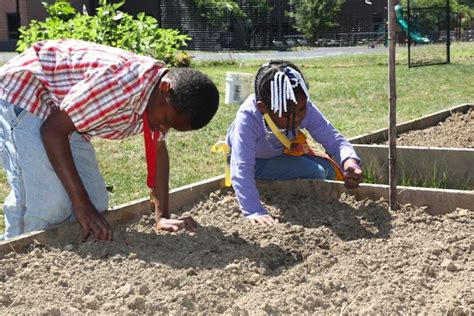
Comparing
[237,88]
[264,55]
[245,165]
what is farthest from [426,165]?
[264,55]

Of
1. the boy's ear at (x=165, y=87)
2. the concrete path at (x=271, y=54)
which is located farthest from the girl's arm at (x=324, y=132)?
the concrete path at (x=271, y=54)

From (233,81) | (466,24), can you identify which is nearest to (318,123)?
(233,81)

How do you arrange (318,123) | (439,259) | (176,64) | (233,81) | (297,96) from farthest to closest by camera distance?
(176,64), (233,81), (318,123), (297,96), (439,259)

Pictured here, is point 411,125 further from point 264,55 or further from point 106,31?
point 264,55

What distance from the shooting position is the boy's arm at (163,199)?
12.5 ft

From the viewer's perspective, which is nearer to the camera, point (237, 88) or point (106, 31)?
point (237, 88)

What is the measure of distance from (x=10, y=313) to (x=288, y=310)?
997mm

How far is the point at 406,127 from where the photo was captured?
6.52 metres

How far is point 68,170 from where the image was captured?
3453mm

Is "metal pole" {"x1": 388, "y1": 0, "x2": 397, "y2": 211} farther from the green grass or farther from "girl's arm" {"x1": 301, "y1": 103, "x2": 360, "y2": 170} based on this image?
the green grass

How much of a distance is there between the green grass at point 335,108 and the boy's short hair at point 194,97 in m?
1.81

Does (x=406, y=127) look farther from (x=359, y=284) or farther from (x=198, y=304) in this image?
(x=198, y=304)

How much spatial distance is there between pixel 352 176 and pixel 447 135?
2.53m

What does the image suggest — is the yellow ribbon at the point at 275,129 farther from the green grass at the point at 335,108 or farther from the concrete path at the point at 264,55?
the concrete path at the point at 264,55
